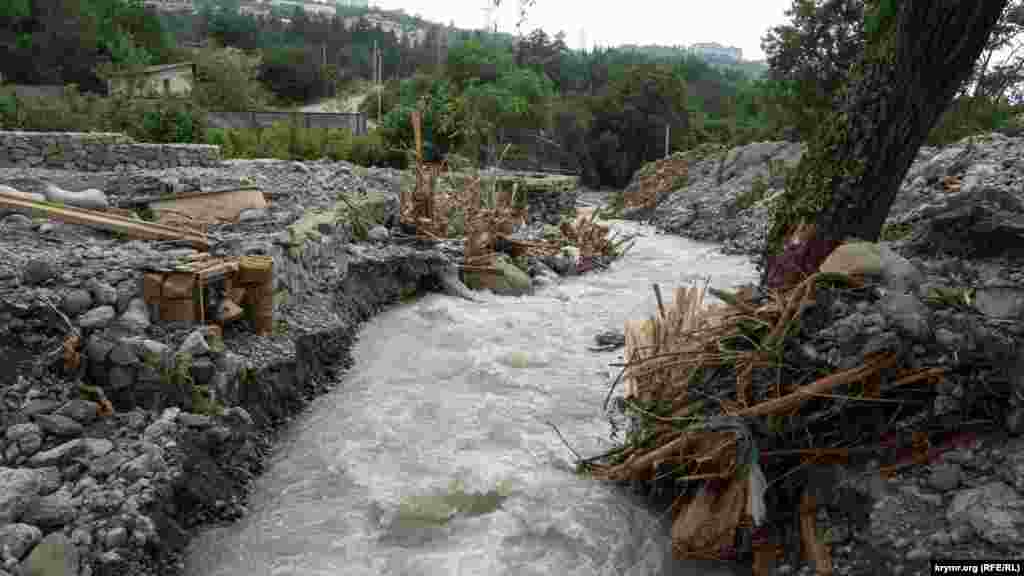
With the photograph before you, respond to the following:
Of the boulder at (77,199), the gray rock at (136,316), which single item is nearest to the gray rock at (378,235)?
the boulder at (77,199)

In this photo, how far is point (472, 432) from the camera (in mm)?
5266

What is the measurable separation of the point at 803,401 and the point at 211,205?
6.22 meters

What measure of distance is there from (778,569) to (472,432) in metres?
2.49

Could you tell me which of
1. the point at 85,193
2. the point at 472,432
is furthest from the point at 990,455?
the point at 85,193

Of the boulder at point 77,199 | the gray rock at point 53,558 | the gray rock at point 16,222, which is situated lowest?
the gray rock at point 53,558

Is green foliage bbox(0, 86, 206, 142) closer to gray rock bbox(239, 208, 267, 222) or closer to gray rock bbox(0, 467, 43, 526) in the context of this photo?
gray rock bbox(239, 208, 267, 222)

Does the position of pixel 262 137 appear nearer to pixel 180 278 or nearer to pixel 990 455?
pixel 180 278

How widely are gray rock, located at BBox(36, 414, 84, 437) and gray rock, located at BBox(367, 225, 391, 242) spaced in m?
5.89

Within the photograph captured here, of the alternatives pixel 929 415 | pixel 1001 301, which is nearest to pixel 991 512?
pixel 929 415

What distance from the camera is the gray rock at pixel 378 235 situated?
948cm

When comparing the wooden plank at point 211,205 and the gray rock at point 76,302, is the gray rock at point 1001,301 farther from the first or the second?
the wooden plank at point 211,205

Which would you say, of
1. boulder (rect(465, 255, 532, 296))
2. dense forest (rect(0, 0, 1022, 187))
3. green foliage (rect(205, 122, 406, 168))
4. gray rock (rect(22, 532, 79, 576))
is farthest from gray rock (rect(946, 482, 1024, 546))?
green foliage (rect(205, 122, 406, 168))

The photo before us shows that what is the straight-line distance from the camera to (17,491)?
3.18m

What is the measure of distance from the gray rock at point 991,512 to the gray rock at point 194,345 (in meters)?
4.05
